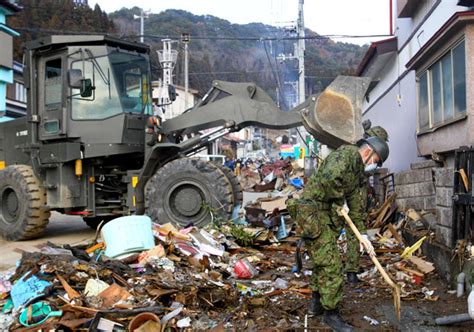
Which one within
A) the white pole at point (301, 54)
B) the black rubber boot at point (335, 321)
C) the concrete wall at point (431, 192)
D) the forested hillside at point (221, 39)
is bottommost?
the black rubber boot at point (335, 321)

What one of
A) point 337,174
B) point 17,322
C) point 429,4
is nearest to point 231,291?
point 337,174

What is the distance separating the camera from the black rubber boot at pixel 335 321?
13.0 feet

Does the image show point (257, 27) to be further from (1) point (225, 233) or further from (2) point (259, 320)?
(2) point (259, 320)

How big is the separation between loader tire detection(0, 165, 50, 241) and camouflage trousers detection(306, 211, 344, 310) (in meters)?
6.04

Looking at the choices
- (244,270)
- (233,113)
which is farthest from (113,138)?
(244,270)

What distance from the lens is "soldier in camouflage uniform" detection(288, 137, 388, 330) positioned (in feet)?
13.4

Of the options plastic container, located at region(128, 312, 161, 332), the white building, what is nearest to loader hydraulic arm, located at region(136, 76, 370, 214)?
the white building

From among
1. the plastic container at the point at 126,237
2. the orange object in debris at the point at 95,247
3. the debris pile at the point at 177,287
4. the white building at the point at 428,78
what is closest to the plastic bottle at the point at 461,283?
the debris pile at the point at 177,287

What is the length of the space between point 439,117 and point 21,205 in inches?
290

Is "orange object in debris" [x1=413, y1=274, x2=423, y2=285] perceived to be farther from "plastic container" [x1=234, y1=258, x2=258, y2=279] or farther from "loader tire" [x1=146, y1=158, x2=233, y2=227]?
"loader tire" [x1=146, y1=158, x2=233, y2=227]

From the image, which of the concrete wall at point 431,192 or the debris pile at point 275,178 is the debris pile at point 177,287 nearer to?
the concrete wall at point 431,192

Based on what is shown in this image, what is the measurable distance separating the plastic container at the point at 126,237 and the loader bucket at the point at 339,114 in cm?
253

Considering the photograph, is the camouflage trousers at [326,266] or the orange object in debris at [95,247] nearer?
the camouflage trousers at [326,266]

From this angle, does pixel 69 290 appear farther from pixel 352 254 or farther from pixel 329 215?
pixel 352 254
